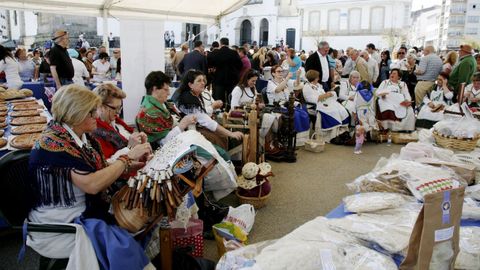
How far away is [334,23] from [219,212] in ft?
118

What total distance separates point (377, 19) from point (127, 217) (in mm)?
36537

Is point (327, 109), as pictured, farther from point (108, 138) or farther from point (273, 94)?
point (108, 138)

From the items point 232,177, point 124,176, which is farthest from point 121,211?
point 232,177

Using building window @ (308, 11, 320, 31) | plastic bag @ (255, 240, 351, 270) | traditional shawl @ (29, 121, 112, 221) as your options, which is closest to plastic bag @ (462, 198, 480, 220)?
plastic bag @ (255, 240, 351, 270)

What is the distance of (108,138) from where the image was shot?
2574mm

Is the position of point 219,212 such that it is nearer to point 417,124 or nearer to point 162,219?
point 162,219

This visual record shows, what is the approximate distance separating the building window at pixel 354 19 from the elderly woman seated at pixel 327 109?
105 ft

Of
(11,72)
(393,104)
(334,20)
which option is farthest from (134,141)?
(334,20)

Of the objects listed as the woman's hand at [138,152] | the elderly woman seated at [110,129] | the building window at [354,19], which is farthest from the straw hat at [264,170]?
the building window at [354,19]

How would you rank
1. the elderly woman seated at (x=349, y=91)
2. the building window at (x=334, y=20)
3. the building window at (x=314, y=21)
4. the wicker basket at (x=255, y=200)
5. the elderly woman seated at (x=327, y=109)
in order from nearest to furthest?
1. the wicker basket at (x=255, y=200)
2. the elderly woman seated at (x=327, y=109)
3. the elderly woman seated at (x=349, y=91)
4. the building window at (x=334, y=20)
5. the building window at (x=314, y=21)

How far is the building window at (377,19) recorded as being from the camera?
1353 inches

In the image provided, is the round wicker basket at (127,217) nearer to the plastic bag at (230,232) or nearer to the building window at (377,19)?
the plastic bag at (230,232)

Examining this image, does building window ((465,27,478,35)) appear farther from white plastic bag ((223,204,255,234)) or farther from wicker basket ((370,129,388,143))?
white plastic bag ((223,204,255,234))

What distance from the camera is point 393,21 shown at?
33.5m
